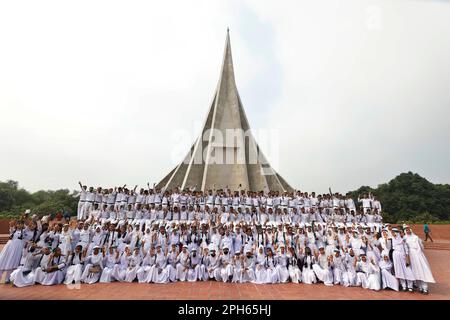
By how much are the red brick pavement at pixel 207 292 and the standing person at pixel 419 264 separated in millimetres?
301

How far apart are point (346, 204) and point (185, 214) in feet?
24.2

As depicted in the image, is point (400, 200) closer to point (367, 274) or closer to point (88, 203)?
point (367, 274)

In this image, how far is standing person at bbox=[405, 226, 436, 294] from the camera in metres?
6.38

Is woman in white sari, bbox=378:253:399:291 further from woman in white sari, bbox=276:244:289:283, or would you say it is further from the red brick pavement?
woman in white sari, bbox=276:244:289:283

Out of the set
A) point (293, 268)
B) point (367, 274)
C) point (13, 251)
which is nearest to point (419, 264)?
point (367, 274)

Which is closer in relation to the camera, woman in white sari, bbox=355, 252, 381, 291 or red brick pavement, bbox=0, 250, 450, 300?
red brick pavement, bbox=0, 250, 450, 300

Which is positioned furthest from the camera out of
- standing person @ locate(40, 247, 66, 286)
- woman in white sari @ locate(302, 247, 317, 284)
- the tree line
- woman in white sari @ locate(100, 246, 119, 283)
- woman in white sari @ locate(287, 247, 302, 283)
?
the tree line

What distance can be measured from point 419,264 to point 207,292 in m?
5.07

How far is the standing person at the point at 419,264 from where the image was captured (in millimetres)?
6375

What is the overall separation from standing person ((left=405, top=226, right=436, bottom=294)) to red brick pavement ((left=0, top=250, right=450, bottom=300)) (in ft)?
0.99

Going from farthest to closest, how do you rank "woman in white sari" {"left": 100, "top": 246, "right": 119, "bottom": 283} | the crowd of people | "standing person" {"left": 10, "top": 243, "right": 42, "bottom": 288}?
"woman in white sari" {"left": 100, "top": 246, "right": 119, "bottom": 283}, the crowd of people, "standing person" {"left": 10, "top": 243, "right": 42, "bottom": 288}

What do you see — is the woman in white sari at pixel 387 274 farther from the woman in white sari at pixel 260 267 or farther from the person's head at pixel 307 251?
the woman in white sari at pixel 260 267

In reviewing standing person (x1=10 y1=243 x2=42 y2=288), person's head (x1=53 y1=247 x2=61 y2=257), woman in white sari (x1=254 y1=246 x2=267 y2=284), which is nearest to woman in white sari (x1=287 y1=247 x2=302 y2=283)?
woman in white sari (x1=254 y1=246 x2=267 y2=284)

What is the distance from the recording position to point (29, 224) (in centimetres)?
718
